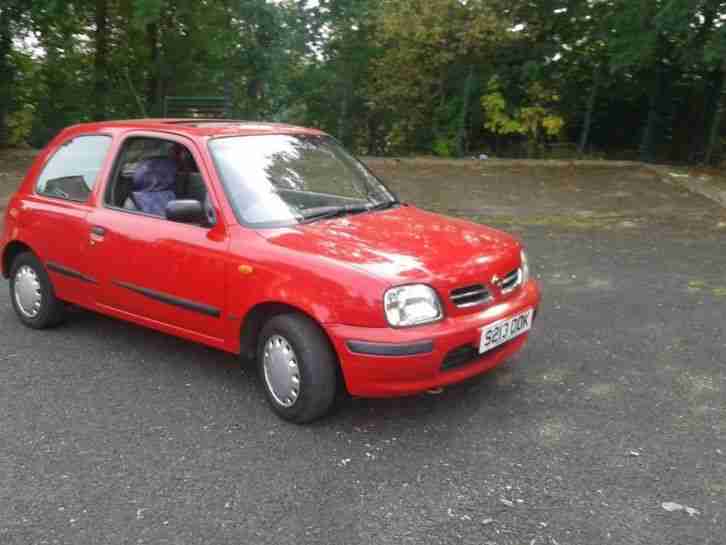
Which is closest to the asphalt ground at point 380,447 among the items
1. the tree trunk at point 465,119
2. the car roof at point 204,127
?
the car roof at point 204,127

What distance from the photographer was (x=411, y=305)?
12.7 feet

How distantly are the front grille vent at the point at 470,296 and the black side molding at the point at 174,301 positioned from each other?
1.41m

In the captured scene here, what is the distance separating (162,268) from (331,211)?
1.11 metres

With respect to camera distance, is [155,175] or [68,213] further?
[68,213]

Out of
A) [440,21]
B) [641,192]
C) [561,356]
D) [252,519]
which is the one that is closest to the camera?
[252,519]

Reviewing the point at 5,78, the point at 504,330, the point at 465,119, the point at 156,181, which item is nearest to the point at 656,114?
the point at 465,119

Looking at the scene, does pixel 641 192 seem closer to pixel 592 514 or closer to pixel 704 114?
pixel 704 114

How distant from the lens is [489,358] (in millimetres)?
4246

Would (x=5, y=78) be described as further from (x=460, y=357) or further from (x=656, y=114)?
(x=460, y=357)

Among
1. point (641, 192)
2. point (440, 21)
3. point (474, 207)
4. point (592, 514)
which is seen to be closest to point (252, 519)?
point (592, 514)

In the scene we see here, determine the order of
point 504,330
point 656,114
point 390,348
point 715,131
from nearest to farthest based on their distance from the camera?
1. point 390,348
2. point 504,330
3. point 715,131
4. point 656,114

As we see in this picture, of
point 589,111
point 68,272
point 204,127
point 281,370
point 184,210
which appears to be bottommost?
point 281,370

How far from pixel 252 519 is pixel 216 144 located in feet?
7.96

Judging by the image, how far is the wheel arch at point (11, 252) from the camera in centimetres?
576
